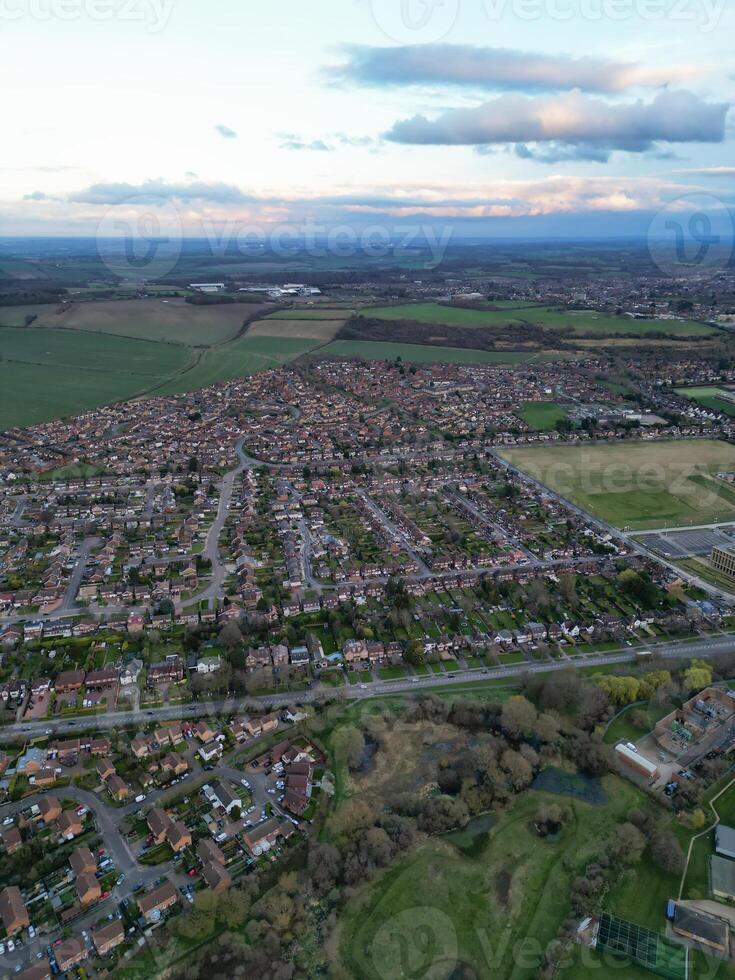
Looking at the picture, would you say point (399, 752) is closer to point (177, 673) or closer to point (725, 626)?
point (177, 673)

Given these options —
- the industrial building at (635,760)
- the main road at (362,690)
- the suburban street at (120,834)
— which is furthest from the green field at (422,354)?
the suburban street at (120,834)

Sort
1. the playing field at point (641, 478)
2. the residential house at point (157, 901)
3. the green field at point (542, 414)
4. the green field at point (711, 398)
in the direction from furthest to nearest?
the green field at point (711, 398), the green field at point (542, 414), the playing field at point (641, 478), the residential house at point (157, 901)

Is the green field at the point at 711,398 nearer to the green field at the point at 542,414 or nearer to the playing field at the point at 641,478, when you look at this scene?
the playing field at the point at 641,478

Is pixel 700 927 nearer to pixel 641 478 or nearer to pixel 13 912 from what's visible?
pixel 13 912

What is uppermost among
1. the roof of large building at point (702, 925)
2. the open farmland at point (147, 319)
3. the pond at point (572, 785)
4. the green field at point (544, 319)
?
the open farmland at point (147, 319)

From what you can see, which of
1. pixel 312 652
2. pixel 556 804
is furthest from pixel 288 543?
pixel 556 804

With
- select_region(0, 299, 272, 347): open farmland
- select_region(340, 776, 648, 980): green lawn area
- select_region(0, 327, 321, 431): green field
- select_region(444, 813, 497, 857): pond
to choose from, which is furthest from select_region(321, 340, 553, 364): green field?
select_region(340, 776, 648, 980): green lawn area

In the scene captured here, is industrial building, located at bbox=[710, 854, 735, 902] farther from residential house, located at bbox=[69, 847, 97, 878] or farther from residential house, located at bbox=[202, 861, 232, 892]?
residential house, located at bbox=[69, 847, 97, 878]
